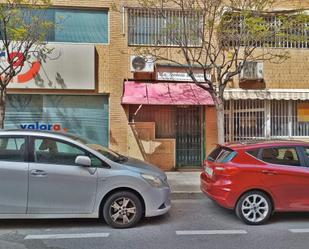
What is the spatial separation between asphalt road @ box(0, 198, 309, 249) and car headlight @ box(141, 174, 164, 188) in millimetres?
676

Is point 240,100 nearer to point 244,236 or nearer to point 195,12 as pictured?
point 195,12

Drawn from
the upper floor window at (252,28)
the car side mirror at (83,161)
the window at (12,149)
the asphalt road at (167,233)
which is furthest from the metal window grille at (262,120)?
the window at (12,149)

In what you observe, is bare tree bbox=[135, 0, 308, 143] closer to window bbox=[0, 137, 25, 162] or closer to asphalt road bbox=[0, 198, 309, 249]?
asphalt road bbox=[0, 198, 309, 249]

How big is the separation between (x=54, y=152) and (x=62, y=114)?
17.0 feet

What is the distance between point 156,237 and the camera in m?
5.26

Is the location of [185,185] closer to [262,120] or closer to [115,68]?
[262,120]

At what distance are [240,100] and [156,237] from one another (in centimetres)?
718

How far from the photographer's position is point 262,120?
11.5 meters

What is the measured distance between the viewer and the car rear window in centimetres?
615

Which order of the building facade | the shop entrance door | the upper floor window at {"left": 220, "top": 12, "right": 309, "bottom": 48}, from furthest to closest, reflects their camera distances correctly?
the shop entrance door → the building facade → the upper floor window at {"left": 220, "top": 12, "right": 309, "bottom": 48}

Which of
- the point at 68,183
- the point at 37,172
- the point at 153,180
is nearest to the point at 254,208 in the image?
the point at 153,180

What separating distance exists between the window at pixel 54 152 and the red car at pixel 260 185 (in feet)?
8.27

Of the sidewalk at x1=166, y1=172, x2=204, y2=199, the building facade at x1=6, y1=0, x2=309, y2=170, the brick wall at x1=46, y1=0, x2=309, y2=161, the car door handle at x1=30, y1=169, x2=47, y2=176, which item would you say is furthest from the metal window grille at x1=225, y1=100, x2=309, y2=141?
the car door handle at x1=30, y1=169, x2=47, y2=176

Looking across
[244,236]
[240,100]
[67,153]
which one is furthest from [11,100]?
[244,236]
